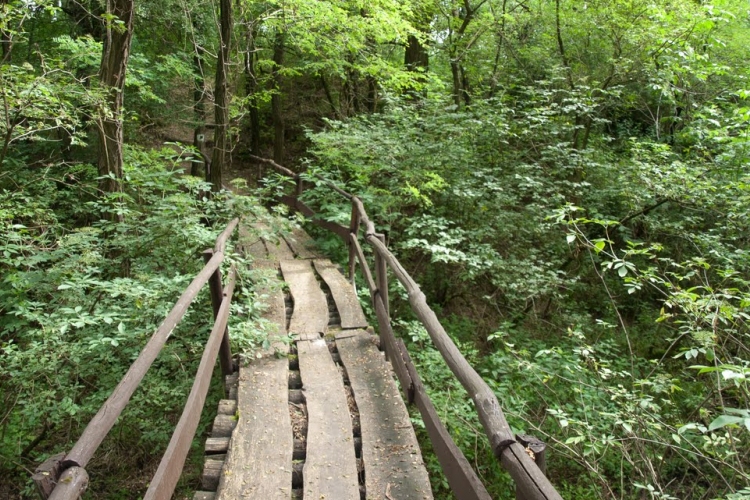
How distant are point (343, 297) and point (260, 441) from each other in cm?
297

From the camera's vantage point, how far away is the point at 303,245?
8688 mm

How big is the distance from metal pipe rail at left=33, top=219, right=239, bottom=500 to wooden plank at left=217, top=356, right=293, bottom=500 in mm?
456

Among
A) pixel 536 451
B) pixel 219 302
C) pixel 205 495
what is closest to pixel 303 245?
pixel 219 302

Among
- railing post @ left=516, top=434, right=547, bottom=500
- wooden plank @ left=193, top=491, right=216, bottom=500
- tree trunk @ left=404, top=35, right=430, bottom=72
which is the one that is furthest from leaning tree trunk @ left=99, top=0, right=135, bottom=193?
tree trunk @ left=404, top=35, right=430, bottom=72

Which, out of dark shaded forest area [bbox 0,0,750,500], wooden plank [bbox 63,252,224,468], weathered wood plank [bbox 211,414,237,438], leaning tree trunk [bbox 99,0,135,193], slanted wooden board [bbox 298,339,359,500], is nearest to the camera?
wooden plank [bbox 63,252,224,468]

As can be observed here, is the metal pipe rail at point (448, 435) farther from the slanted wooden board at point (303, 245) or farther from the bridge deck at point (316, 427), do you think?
the slanted wooden board at point (303, 245)

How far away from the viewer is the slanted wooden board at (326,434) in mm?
2838

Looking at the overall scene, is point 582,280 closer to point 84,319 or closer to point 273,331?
point 273,331

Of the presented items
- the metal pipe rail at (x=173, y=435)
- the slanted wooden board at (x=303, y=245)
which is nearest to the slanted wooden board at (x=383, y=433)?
the metal pipe rail at (x=173, y=435)

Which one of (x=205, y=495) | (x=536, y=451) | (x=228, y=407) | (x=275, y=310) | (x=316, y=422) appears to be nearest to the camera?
(x=536, y=451)

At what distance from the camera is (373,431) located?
3396 millimetres

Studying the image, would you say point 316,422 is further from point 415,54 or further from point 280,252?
point 415,54

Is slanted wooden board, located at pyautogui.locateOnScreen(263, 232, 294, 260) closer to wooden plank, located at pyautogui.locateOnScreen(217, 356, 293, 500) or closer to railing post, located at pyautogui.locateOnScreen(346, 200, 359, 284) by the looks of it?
railing post, located at pyautogui.locateOnScreen(346, 200, 359, 284)

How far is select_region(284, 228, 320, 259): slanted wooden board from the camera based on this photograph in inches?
320
